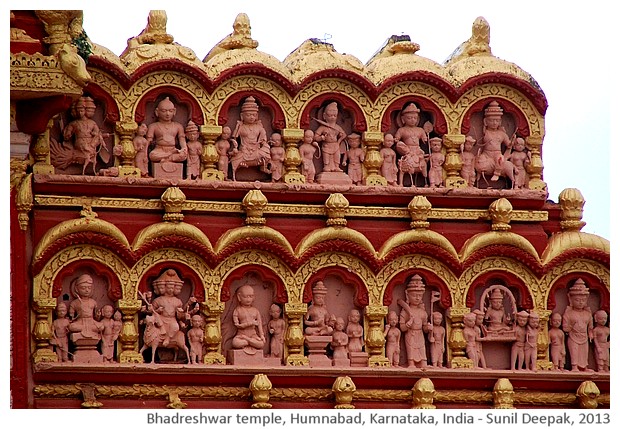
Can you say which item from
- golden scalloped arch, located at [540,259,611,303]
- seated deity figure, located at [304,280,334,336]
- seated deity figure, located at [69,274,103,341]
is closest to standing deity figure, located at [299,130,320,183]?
seated deity figure, located at [304,280,334,336]

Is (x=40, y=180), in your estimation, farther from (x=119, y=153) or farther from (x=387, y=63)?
(x=387, y=63)

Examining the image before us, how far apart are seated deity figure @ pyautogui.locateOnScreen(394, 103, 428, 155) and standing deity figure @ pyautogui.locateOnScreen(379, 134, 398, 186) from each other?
3.0 inches

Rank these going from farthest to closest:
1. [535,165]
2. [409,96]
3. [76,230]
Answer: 1. [535,165]
2. [409,96]
3. [76,230]

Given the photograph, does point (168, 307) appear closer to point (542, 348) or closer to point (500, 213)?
point (500, 213)

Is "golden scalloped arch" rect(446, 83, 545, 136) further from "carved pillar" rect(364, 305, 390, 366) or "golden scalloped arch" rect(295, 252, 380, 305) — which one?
"carved pillar" rect(364, 305, 390, 366)

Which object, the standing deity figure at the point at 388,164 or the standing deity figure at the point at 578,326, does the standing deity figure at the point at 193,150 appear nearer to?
the standing deity figure at the point at 388,164

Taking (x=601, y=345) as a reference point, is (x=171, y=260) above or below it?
above

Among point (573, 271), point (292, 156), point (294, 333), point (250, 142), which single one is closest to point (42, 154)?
point (250, 142)

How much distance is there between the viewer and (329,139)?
2688 cm

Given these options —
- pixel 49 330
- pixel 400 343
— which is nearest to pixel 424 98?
pixel 400 343

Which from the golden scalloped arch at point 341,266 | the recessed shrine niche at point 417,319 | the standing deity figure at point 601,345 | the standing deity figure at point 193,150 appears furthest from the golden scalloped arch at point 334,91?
the standing deity figure at point 601,345

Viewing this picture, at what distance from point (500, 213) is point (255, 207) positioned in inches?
84.7

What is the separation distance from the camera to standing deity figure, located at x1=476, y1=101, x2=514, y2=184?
27.1 metres

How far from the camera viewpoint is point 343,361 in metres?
26.5
